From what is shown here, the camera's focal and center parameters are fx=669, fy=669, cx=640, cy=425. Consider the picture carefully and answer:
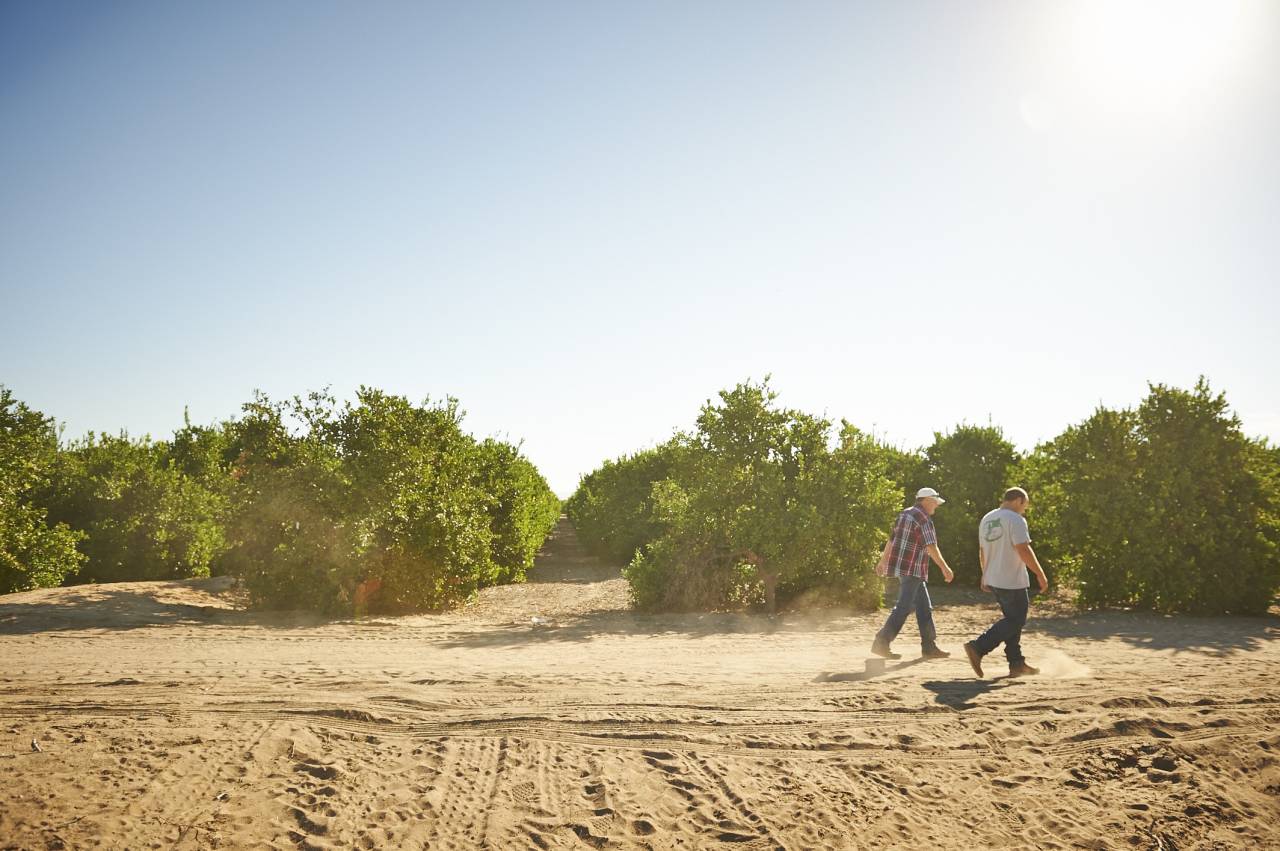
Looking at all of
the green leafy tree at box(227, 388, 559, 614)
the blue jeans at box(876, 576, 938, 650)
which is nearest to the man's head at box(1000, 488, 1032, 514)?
the blue jeans at box(876, 576, 938, 650)

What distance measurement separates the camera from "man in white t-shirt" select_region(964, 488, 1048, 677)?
22.3 feet

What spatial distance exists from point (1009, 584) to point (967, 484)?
1190cm

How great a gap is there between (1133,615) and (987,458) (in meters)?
6.26

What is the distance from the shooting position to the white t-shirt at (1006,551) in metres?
6.89

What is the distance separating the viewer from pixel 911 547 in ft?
26.0

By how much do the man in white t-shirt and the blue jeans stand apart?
911mm

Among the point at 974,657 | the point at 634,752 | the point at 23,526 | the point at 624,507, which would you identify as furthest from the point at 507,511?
the point at 634,752

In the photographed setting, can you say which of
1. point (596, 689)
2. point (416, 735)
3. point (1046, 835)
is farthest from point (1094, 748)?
point (416, 735)

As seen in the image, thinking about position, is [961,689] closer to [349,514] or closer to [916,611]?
[916,611]

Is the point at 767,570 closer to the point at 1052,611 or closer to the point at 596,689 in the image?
the point at 1052,611

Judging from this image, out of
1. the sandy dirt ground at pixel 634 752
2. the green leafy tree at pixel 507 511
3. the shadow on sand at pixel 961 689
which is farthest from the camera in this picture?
the green leafy tree at pixel 507 511

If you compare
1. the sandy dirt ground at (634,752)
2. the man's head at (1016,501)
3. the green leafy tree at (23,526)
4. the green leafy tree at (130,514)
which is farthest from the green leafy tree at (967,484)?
the green leafy tree at (23,526)

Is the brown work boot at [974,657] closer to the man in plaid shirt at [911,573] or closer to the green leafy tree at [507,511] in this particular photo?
the man in plaid shirt at [911,573]

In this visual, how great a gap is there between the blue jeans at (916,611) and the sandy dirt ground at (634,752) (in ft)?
1.26
